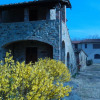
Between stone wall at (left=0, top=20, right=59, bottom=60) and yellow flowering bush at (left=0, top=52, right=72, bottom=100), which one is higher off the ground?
stone wall at (left=0, top=20, right=59, bottom=60)

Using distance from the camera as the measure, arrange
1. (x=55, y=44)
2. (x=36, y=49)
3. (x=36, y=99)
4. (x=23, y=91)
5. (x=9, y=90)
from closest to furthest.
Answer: (x=36, y=99) → (x=9, y=90) → (x=23, y=91) → (x=55, y=44) → (x=36, y=49)

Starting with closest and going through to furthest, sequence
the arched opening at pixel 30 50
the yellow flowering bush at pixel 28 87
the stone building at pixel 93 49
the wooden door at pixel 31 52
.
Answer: the yellow flowering bush at pixel 28 87, the arched opening at pixel 30 50, the wooden door at pixel 31 52, the stone building at pixel 93 49

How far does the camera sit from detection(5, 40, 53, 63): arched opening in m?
10.2

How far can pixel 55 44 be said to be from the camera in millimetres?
8555

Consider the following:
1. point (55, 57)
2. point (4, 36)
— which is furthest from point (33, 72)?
point (4, 36)

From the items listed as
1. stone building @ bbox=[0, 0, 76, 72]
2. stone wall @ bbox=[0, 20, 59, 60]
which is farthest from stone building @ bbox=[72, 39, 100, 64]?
stone wall @ bbox=[0, 20, 59, 60]

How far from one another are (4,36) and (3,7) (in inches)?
85.6

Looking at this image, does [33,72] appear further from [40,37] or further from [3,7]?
[3,7]

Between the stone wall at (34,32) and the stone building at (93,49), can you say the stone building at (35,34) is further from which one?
the stone building at (93,49)

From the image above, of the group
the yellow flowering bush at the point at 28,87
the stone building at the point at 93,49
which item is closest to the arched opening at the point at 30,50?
the yellow flowering bush at the point at 28,87

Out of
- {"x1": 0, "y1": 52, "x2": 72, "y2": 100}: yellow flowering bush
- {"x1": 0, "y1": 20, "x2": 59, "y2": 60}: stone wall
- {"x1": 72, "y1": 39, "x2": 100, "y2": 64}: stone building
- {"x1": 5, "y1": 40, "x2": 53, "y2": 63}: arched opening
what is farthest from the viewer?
{"x1": 72, "y1": 39, "x2": 100, "y2": 64}: stone building

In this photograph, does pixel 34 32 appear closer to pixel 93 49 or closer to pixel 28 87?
pixel 28 87

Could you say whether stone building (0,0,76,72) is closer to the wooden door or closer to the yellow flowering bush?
the wooden door

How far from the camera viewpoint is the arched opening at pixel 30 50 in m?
10.2
